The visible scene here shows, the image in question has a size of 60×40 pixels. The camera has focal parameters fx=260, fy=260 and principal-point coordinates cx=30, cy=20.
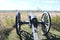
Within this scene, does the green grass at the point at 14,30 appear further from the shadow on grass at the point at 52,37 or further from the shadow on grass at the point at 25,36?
the shadow on grass at the point at 25,36

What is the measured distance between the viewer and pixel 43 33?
36.7 ft

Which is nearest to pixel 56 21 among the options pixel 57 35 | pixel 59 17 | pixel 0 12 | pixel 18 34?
pixel 59 17

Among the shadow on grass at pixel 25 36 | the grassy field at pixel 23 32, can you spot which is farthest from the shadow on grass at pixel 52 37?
the shadow on grass at pixel 25 36

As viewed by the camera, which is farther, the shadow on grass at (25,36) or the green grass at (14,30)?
the green grass at (14,30)

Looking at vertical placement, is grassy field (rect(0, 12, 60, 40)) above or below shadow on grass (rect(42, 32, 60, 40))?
above

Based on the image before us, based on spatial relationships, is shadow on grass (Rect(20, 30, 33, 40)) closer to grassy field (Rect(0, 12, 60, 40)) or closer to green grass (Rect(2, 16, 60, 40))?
grassy field (Rect(0, 12, 60, 40))

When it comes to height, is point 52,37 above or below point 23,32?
below

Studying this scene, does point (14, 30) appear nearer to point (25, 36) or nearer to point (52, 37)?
point (25, 36)

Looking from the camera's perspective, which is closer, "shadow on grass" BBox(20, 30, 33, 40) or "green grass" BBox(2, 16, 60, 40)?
"shadow on grass" BBox(20, 30, 33, 40)

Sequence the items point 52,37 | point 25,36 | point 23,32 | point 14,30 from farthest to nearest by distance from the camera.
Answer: point 14,30, point 23,32, point 52,37, point 25,36

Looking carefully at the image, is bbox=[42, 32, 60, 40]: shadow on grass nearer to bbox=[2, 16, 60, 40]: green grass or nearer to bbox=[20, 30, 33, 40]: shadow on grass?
bbox=[2, 16, 60, 40]: green grass

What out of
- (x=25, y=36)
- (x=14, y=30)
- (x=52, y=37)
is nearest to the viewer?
(x=25, y=36)

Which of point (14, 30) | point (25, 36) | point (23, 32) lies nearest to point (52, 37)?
point (25, 36)

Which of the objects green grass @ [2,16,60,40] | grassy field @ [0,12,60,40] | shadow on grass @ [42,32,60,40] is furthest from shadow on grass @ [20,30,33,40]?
shadow on grass @ [42,32,60,40]
